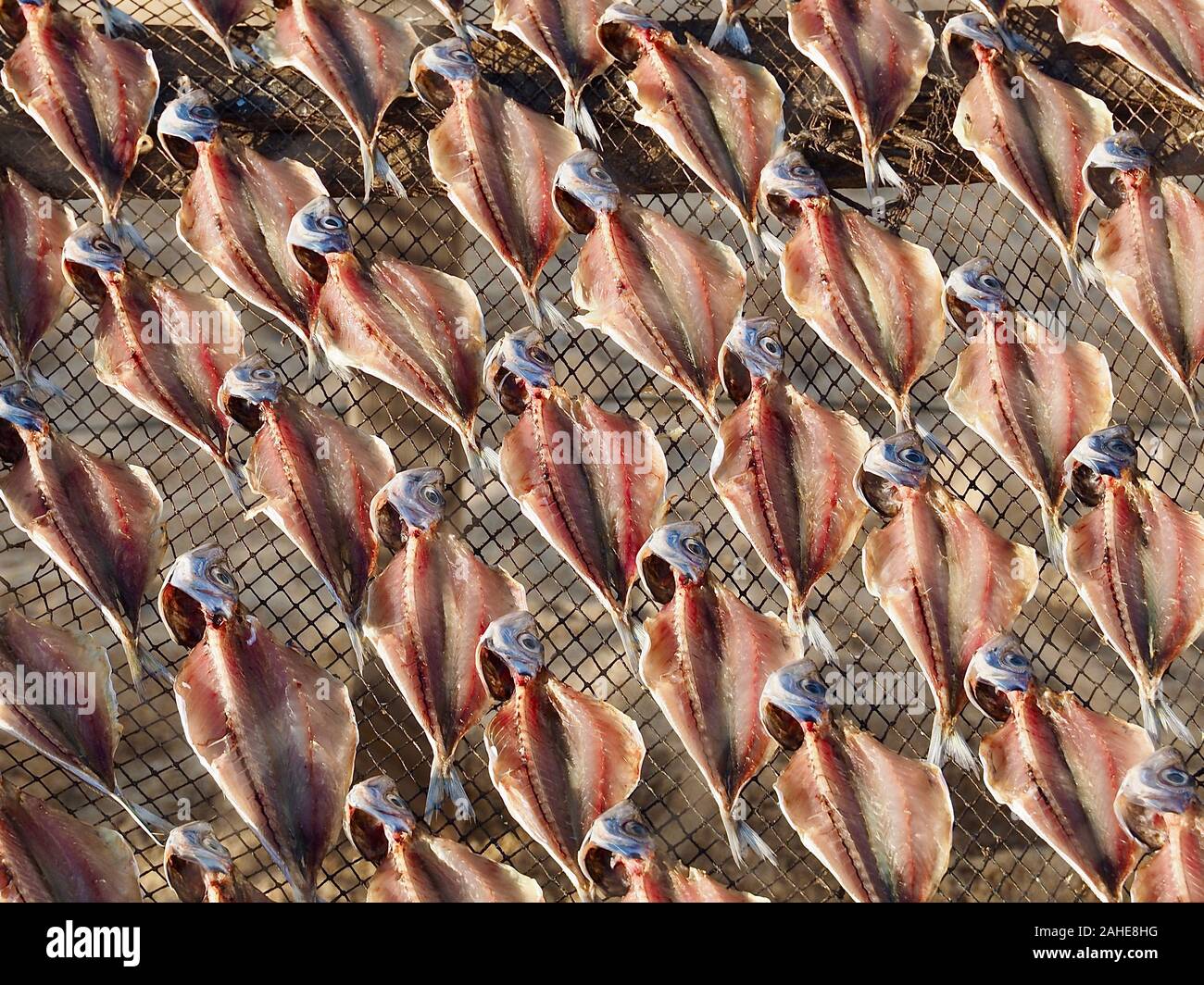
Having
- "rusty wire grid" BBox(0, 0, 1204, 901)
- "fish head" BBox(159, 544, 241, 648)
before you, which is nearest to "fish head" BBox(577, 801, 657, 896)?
"rusty wire grid" BBox(0, 0, 1204, 901)

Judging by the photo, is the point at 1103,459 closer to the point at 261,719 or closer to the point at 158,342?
the point at 261,719

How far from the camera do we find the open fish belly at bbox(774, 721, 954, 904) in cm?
226

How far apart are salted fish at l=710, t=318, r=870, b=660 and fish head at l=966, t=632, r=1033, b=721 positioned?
0.97ft

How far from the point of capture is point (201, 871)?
7.45 feet

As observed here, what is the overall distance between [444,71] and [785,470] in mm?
1179

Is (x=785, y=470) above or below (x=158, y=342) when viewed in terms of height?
above

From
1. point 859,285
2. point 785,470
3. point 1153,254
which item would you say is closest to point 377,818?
point 785,470

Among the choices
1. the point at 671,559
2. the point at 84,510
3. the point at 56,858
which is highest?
the point at 671,559

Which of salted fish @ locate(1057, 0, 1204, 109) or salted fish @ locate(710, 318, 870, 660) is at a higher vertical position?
salted fish @ locate(1057, 0, 1204, 109)

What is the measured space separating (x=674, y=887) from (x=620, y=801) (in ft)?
0.64

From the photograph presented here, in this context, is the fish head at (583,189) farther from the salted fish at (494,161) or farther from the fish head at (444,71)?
the fish head at (444,71)

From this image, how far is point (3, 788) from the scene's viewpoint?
229cm

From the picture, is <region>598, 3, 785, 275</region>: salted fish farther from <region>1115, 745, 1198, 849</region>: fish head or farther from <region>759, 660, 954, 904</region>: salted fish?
<region>1115, 745, 1198, 849</region>: fish head
